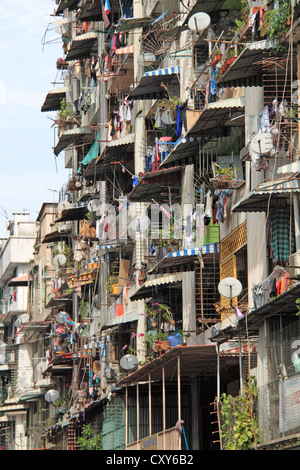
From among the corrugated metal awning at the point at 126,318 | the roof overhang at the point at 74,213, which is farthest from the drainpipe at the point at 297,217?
the roof overhang at the point at 74,213

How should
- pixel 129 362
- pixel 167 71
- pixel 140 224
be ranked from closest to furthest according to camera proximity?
pixel 167 71, pixel 129 362, pixel 140 224

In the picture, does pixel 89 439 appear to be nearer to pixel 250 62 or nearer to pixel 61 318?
pixel 61 318

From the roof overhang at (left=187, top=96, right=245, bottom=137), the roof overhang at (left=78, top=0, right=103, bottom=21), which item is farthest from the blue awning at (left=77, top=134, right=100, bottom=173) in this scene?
the roof overhang at (left=187, top=96, right=245, bottom=137)

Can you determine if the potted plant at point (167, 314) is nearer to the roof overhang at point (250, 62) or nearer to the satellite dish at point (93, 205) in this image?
the roof overhang at point (250, 62)

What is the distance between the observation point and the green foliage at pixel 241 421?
883 inches

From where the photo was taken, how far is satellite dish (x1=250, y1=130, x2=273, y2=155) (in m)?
22.6

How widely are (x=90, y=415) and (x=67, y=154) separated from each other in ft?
62.8

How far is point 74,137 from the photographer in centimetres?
5138

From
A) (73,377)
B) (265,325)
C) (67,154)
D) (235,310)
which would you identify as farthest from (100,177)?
(265,325)

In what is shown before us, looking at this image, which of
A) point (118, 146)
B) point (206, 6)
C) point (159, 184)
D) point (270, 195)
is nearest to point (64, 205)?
point (118, 146)

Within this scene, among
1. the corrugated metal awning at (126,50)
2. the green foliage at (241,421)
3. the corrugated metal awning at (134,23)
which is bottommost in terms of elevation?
the green foliage at (241,421)

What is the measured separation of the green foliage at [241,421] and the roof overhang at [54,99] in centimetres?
3656

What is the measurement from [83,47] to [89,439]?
18.4m

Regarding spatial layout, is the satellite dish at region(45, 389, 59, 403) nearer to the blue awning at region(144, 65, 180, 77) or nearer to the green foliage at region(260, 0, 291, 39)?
the blue awning at region(144, 65, 180, 77)
